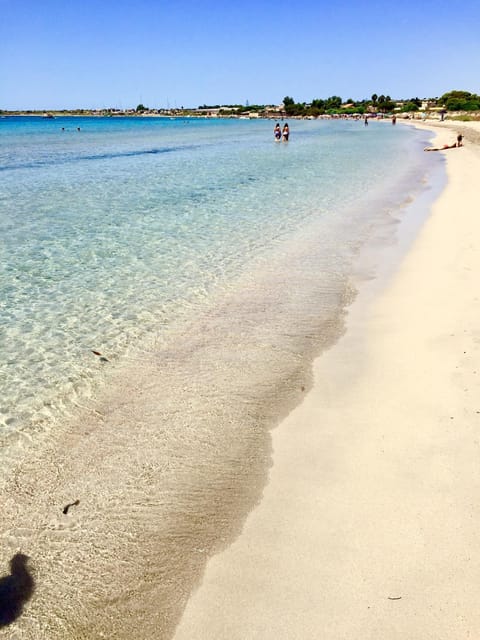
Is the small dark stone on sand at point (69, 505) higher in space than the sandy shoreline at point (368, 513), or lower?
lower

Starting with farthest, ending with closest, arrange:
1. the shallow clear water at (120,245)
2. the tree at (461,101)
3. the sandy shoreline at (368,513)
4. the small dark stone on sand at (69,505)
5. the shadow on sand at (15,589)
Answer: the tree at (461,101), the shallow clear water at (120,245), the small dark stone on sand at (69,505), the shadow on sand at (15,589), the sandy shoreline at (368,513)

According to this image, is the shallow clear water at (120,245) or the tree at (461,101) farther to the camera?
the tree at (461,101)

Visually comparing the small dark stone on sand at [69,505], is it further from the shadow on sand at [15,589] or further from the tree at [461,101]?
the tree at [461,101]

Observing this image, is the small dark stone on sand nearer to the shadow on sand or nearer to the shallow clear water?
the shadow on sand

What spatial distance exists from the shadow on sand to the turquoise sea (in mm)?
82

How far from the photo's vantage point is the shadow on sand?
3152 mm

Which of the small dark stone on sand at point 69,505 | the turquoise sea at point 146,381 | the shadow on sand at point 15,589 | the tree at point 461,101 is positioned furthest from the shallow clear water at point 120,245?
the tree at point 461,101

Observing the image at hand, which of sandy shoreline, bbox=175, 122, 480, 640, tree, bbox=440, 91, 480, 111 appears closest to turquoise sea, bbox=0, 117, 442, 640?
sandy shoreline, bbox=175, 122, 480, 640

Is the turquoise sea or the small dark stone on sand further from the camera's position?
the small dark stone on sand

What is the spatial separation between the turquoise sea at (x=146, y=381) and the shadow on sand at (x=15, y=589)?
82 mm

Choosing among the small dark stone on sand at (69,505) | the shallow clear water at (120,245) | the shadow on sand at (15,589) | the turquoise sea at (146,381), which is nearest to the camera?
the shadow on sand at (15,589)

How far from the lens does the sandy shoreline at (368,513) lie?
3039mm

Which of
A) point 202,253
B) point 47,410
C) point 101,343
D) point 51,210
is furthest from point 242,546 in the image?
point 51,210

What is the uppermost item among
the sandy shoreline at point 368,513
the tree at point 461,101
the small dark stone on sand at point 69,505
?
the tree at point 461,101
